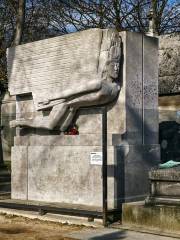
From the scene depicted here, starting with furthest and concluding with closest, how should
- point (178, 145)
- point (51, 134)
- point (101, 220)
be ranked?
point (178, 145) → point (51, 134) → point (101, 220)

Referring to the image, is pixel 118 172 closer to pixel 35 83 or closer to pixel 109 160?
pixel 109 160

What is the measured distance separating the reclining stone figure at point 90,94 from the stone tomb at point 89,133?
118 mm

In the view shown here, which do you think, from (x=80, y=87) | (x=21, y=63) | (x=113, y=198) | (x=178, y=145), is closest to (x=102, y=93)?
(x=80, y=87)

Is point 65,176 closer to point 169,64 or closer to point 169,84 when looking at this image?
point 169,84

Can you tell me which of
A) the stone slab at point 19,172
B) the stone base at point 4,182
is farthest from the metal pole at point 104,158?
the stone base at point 4,182

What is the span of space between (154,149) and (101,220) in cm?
224

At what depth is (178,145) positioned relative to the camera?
1706 cm

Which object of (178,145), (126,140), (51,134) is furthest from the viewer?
(178,145)

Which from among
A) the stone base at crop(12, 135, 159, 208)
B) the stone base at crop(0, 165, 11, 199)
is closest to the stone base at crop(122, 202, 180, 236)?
the stone base at crop(12, 135, 159, 208)

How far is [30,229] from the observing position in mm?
10430

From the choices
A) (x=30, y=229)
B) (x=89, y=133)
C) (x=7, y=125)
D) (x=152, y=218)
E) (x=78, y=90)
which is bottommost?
(x=30, y=229)

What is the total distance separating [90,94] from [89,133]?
35.2 inches

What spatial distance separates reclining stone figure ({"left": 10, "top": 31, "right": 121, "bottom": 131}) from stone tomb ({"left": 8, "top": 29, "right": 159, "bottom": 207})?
0.12 m

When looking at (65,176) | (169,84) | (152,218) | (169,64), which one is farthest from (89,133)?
(169,64)
